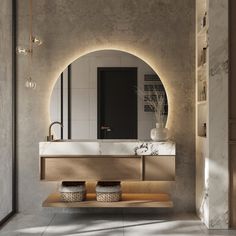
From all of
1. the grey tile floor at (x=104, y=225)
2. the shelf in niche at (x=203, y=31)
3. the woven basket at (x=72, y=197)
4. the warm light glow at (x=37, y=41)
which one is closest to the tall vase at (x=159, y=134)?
the grey tile floor at (x=104, y=225)

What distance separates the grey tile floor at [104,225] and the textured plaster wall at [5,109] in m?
0.28

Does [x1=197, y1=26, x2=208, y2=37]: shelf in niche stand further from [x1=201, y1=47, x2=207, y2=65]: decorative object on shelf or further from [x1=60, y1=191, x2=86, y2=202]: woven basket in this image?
[x1=60, y1=191, x2=86, y2=202]: woven basket

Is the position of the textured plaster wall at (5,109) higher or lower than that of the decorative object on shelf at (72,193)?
higher

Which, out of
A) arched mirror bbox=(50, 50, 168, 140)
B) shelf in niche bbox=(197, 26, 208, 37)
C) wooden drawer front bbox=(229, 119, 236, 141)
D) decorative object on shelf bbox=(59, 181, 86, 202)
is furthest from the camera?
arched mirror bbox=(50, 50, 168, 140)

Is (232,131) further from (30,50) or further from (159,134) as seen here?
(30,50)

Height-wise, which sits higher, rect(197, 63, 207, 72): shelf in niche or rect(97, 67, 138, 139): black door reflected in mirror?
rect(197, 63, 207, 72): shelf in niche

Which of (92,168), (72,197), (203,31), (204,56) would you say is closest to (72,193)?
(72,197)

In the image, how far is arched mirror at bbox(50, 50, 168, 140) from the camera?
17.1ft

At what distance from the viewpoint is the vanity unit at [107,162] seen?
4777mm

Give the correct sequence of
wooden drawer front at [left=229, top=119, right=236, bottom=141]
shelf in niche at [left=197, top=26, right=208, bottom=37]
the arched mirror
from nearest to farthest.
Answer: wooden drawer front at [left=229, top=119, right=236, bottom=141]
shelf in niche at [left=197, top=26, right=208, bottom=37]
the arched mirror

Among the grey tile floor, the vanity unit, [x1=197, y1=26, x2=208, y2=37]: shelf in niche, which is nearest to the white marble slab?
the vanity unit

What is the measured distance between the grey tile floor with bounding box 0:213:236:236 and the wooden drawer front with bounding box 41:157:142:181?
1.52ft

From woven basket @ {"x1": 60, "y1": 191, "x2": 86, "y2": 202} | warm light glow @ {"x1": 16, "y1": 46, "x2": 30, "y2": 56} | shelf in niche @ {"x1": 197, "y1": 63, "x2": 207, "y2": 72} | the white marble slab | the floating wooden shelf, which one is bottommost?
the floating wooden shelf

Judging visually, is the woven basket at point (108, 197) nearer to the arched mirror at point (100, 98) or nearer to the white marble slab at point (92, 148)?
the white marble slab at point (92, 148)
